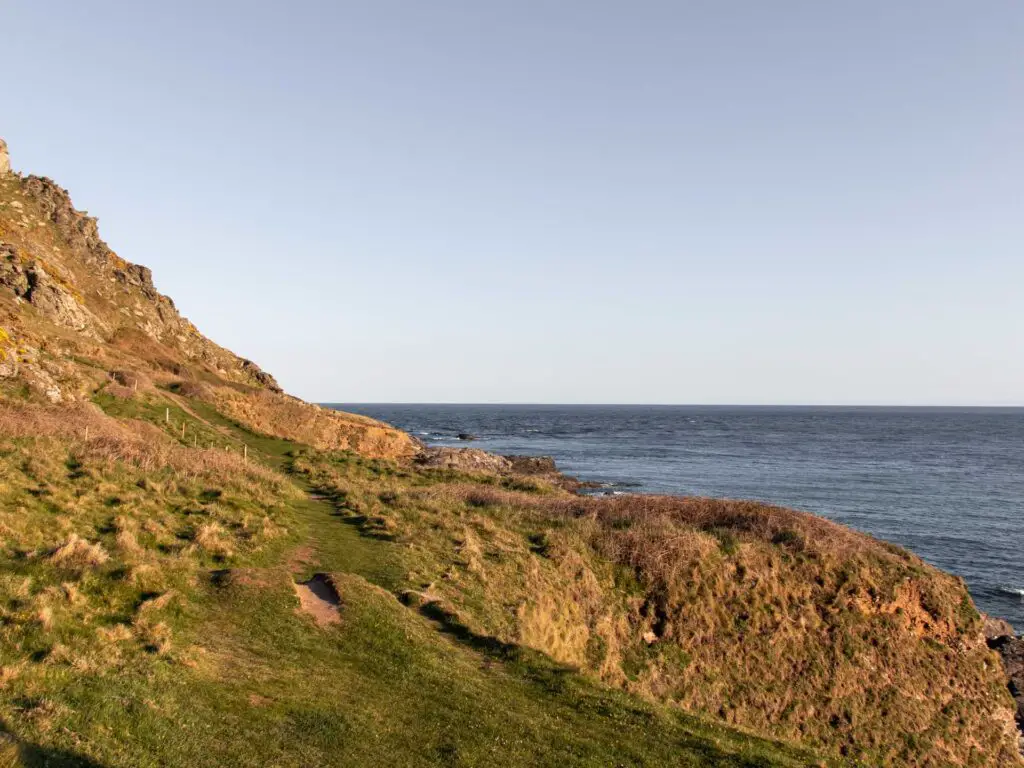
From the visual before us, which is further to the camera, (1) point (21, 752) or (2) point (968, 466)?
(2) point (968, 466)

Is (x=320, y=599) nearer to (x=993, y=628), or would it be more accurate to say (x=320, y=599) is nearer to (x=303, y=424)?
(x=993, y=628)

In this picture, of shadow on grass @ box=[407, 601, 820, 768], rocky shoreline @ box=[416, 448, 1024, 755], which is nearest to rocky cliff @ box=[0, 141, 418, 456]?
rocky shoreline @ box=[416, 448, 1024, 755]

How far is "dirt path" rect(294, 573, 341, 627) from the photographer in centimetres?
1762

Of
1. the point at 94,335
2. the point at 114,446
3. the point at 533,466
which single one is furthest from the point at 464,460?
the point at 114,446

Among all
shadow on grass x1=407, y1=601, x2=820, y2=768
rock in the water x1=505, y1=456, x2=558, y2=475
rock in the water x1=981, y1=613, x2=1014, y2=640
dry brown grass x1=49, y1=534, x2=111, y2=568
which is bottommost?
rock in the water x1=981, y1=613, x2=1014, y2=640

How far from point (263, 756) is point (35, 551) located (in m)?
9.45

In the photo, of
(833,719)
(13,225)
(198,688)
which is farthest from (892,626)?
(13,225)

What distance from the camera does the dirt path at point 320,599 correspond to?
17.6m

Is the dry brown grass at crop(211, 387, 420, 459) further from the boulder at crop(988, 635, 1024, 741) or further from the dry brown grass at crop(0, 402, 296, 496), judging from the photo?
the boulder at crop(988, 635, 1024, 741)

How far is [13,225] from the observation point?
58406 mm

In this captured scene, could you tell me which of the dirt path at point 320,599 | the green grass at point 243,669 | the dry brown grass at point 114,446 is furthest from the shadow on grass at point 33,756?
the dry brown grass at point 114,446

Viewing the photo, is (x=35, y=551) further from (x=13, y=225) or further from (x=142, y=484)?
(x=13, y=225)

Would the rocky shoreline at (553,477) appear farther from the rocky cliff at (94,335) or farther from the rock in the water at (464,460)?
the rocky cliff at (94,335)

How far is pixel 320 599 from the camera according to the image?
742 inches
